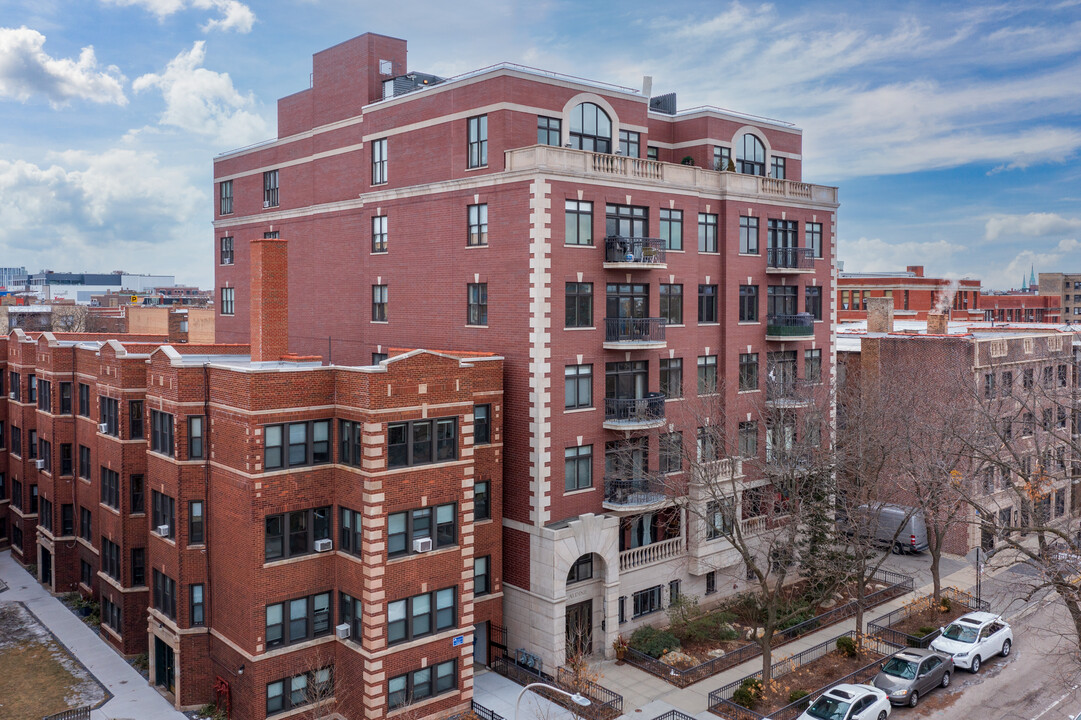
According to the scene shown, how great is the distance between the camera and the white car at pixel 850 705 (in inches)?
1119

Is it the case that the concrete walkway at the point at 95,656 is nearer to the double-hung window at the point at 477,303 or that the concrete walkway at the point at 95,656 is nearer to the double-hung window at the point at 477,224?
the double-hung window at the point at 477,303

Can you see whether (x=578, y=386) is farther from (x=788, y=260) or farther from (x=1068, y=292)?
(x=1068, y=292)

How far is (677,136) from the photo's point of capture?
144 ft

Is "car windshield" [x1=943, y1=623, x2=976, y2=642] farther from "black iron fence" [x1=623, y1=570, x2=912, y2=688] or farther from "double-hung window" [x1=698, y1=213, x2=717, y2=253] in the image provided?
"double-hung window" [x1=698, y1=213, x2=717, y2=253]

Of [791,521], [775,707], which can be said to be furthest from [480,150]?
[775,707]

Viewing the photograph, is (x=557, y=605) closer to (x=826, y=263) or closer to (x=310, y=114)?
(x=826, y=263)

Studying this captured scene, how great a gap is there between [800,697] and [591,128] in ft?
82.6

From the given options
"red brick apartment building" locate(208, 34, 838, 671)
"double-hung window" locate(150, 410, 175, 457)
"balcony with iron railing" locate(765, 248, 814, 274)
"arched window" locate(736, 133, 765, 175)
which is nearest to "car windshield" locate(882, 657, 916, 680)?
"red brick apartment building" locate(208, 34, 838, 671)

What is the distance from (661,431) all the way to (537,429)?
24.1 ft

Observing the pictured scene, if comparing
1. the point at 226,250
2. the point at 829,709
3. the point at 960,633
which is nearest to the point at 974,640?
the point at 960,633

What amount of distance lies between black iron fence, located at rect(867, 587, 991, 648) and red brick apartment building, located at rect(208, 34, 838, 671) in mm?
7206

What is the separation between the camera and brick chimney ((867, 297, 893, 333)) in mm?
59375

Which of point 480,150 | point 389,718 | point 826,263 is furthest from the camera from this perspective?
point 826,263

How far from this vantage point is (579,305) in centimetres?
3525
